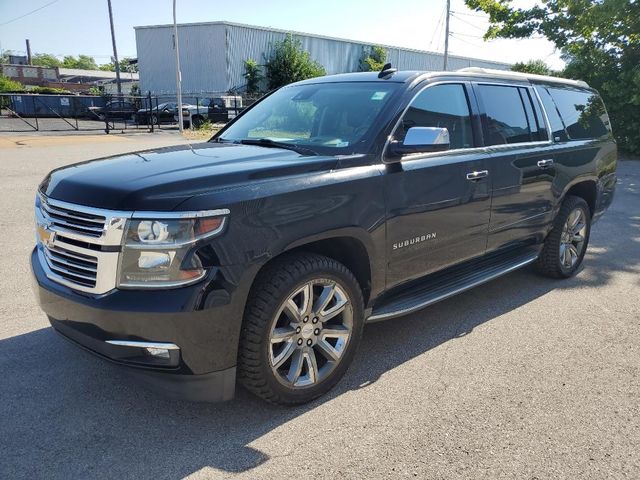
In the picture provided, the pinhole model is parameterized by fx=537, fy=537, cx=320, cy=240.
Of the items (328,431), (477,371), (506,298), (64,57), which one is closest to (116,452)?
(328,431)

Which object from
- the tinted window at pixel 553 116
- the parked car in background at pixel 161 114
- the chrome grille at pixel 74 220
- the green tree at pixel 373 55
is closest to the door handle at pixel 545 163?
the tinted window at pixel 553 116

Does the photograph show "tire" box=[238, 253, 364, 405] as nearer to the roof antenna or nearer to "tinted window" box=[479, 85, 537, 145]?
the roof antenna

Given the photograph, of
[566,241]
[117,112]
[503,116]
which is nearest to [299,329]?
[503,116]

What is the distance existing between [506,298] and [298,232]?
2801mm

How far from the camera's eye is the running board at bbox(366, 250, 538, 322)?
3.55 m

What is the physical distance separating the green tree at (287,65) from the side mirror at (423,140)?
1503 inches

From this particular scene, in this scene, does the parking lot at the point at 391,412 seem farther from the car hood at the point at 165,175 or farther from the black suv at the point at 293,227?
the car hood at the point at 165,175

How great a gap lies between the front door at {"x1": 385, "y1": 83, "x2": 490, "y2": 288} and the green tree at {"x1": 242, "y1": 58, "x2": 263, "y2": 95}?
37.3 m

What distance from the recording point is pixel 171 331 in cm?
252

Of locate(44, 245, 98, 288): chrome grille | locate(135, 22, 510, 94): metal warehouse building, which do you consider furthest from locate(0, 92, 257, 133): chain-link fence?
locate(44, 245, 98, 288): chrome grille

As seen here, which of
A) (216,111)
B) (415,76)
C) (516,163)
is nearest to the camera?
(415,76)

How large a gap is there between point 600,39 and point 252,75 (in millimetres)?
26708

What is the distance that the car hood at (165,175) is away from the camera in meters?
2.57

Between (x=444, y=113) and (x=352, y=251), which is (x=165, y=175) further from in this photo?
(x=444, y=113)
